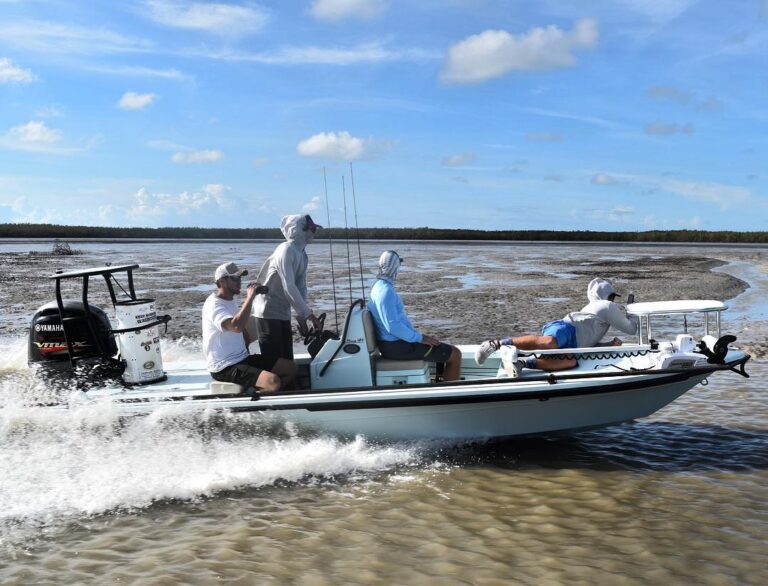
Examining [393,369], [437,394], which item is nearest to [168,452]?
[393,369]

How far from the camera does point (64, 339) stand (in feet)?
23.4

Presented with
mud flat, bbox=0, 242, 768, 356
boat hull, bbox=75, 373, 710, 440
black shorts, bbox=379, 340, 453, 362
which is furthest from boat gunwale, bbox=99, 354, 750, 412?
mud flat, bbox=0, 242, 768, 356

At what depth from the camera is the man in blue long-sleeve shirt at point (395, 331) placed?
659 centimetres

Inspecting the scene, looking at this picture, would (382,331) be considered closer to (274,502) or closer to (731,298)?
(274,502)

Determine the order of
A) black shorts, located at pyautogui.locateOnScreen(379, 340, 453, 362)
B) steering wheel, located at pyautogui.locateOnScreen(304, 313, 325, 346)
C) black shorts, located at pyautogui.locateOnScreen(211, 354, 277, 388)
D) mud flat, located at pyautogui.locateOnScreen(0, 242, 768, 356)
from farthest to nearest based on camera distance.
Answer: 1. mud flat, located at pyautogui.locateOnScreen(0, 242, 768, 356)
2. steering wheel, located at pyautogui.locateOnScreen(304, 313, 325, 346)
3. black shorts, located at pyautogui.locateOnScreen(379, 340, 453, 362)
4. black shorts, located at pyautogui.locateOnScreen(211, 354, 277, 388)

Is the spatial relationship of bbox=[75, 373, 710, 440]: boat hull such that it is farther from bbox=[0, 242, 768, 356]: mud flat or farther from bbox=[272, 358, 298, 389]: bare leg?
bbox=[0, 242, 768, 356]: mud flat

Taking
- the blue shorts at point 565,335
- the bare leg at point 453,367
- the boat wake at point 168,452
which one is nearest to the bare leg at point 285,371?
the boat wake at point 168,452

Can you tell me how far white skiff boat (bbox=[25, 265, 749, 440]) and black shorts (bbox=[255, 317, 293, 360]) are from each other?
318 mm

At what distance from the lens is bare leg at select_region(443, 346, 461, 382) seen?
6.90 metres

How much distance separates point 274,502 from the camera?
5.82 meters

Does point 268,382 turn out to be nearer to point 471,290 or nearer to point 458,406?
point 458,406

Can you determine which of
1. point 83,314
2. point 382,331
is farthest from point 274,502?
point 83,314

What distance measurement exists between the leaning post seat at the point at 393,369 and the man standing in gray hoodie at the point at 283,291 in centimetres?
60

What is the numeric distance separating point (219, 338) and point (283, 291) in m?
0.79
